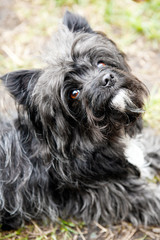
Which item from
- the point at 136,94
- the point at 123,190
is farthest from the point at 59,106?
Answer: the point at 123,190

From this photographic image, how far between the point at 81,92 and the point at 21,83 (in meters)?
0.55

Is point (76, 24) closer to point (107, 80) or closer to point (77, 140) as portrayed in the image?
point (107, 80)

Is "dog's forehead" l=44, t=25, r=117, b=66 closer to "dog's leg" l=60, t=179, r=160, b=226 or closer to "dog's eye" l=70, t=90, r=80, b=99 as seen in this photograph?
"dog's eye" l=70, t=90, r=80, b=99

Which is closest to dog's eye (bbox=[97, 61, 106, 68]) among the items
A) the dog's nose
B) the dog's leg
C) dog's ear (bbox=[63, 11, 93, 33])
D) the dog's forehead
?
the dog's forehead

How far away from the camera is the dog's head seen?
2742 millimetres

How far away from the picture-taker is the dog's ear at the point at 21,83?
2.87 meters

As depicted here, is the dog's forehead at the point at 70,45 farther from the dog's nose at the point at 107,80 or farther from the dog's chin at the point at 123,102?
the dog's chin at the point at 123,102

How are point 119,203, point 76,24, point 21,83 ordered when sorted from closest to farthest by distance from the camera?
point 21,83 < point 76,24 < point 119,203

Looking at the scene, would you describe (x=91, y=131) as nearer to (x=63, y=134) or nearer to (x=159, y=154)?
(x=63, y=134)

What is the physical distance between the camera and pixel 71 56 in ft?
9.45

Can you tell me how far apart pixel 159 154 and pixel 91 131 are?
58.4 inches

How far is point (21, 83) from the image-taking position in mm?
2914

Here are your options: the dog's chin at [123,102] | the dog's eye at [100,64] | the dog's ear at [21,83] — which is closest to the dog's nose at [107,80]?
the dog's chin at [123,102]

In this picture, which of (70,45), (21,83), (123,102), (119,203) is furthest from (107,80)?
(119,203)
